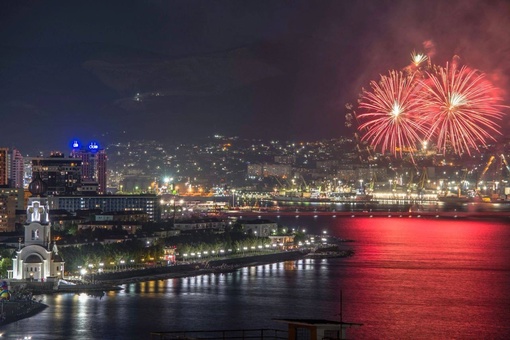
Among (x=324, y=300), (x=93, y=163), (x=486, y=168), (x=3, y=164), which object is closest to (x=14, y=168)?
(x=3, y=164)

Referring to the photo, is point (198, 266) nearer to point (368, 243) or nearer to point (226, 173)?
point (368, 243)

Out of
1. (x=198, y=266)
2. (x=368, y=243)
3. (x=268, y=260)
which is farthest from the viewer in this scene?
(x=368, y=243)

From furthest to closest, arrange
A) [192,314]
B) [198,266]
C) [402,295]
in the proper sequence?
1. [198,266]
2. [402,295]
3. [192,314]

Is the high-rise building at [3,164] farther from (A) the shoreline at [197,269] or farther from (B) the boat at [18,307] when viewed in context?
(B) the boat at [18,307]

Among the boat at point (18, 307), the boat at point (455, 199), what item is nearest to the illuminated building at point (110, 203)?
the boat at point (18, 307)

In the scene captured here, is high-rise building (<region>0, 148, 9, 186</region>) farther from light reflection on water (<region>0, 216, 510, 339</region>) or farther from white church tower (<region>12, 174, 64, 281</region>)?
white church tower (<region>12, 174, 64, 281</region>)

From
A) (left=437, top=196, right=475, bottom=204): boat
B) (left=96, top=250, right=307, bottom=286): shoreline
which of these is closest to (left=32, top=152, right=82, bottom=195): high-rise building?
(left=96, top=250, right=307, bottom=286): shoreline

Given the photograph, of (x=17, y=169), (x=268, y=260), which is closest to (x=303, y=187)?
(x=17, y=169)

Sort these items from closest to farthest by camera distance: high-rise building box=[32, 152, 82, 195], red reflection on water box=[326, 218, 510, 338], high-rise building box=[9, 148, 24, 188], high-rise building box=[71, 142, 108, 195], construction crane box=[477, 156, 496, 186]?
red reflection on water box=[326, 218, 510, 338] < high-rise building box=[32, 152, 82, 195] < high-rise building box=[9, 148, 24, 188] < high-rise building box=[71, 142, 108, 195] < construction crane box=[477, 156, 496, 186]
